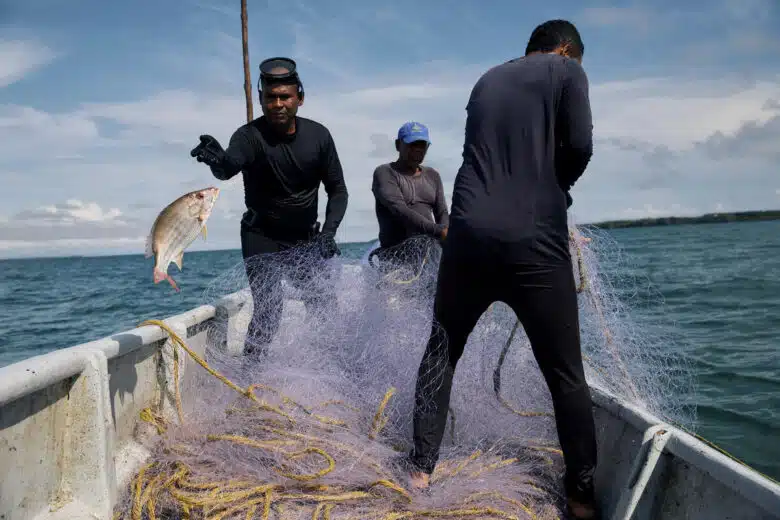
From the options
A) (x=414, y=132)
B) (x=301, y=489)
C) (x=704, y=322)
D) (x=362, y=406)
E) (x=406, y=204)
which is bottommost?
(x=704, y=322)

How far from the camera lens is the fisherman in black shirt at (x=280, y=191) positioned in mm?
4035

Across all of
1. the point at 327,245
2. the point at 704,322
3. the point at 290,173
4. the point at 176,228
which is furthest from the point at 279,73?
the point at 704,322

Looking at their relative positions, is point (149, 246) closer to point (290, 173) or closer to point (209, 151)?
point (209, 151)

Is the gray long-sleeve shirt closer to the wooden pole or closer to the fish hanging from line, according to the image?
the wooden pole

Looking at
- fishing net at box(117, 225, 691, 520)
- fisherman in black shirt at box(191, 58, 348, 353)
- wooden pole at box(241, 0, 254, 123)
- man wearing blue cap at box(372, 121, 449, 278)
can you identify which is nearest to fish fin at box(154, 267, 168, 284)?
fishing net at box(117, 225, 691, 520)

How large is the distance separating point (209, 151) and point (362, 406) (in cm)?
162

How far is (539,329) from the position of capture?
2.50 metres

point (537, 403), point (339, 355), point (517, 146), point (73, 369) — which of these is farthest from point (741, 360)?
point (73, 369)

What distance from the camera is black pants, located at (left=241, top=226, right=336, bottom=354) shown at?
158 inches

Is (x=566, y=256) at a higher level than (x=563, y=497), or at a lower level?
higher

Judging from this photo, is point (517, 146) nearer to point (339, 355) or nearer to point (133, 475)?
point (339, 355)

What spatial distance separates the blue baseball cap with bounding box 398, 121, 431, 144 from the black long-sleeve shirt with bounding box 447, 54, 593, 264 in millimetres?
2647

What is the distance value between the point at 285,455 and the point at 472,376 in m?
1.10

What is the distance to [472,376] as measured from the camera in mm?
3381
